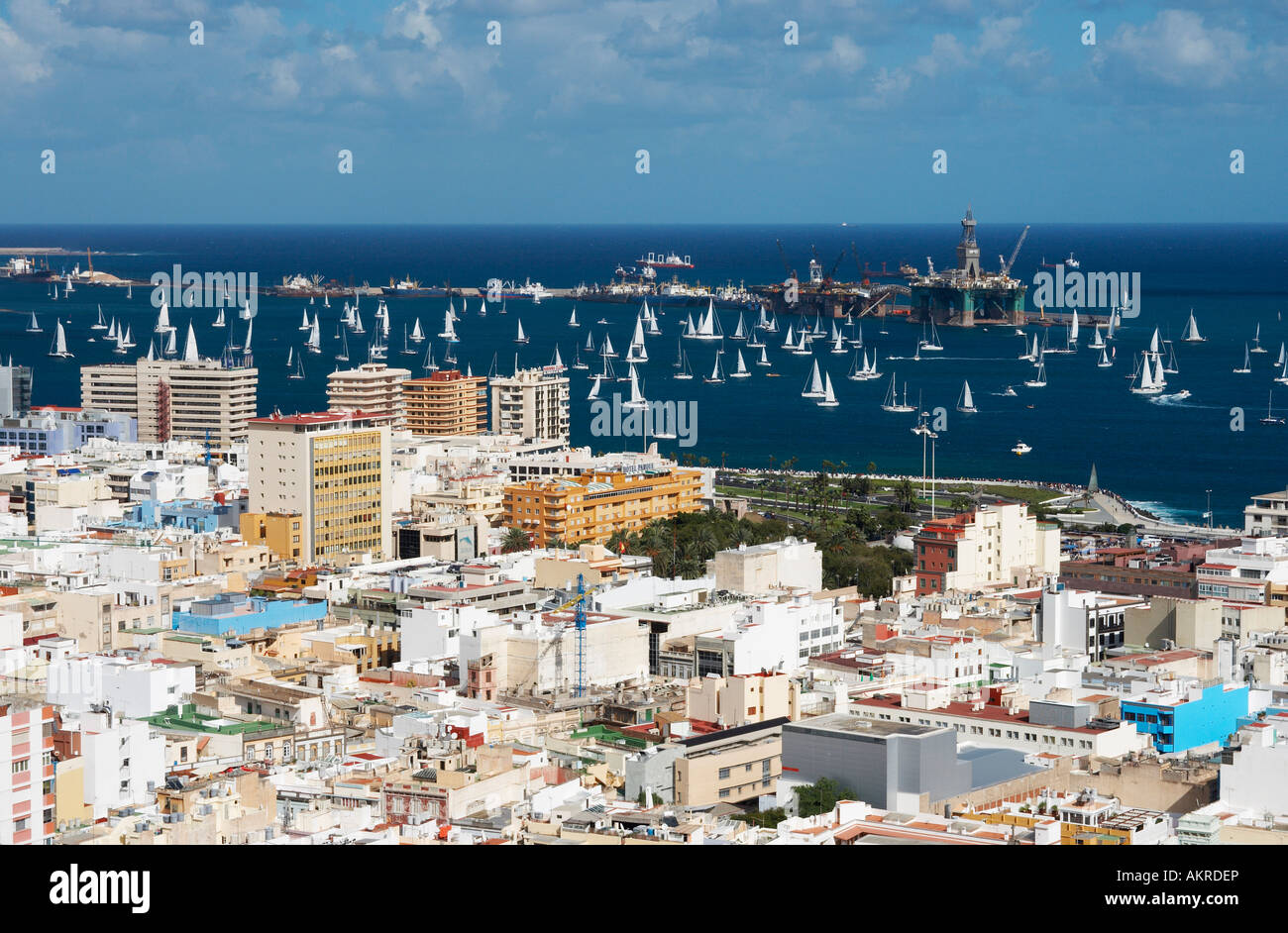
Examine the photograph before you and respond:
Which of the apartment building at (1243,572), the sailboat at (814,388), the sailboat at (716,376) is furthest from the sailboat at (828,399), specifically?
the apartment building at (1243,572)

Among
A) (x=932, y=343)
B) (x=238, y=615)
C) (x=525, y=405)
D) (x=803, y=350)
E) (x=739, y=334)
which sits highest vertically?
(x=739, y=334)

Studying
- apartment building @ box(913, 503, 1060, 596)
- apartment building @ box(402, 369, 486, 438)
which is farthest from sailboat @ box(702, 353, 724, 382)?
apartment building @ box(913, 503, 1060, 596)

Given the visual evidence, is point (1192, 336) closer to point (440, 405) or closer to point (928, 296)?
point (928, 296)

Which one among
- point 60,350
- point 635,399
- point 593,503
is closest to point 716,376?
point 635,399

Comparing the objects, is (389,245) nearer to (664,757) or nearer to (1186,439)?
(1186,439)

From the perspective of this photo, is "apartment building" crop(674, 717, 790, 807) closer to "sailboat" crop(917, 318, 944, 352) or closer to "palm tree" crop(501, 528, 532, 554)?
"palm tree" crop(501, 528, 532, 554)

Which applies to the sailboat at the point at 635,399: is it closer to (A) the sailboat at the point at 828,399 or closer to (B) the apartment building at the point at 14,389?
(A) the sailboat at the point at 828,399

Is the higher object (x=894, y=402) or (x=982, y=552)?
(x=894, y=402)
